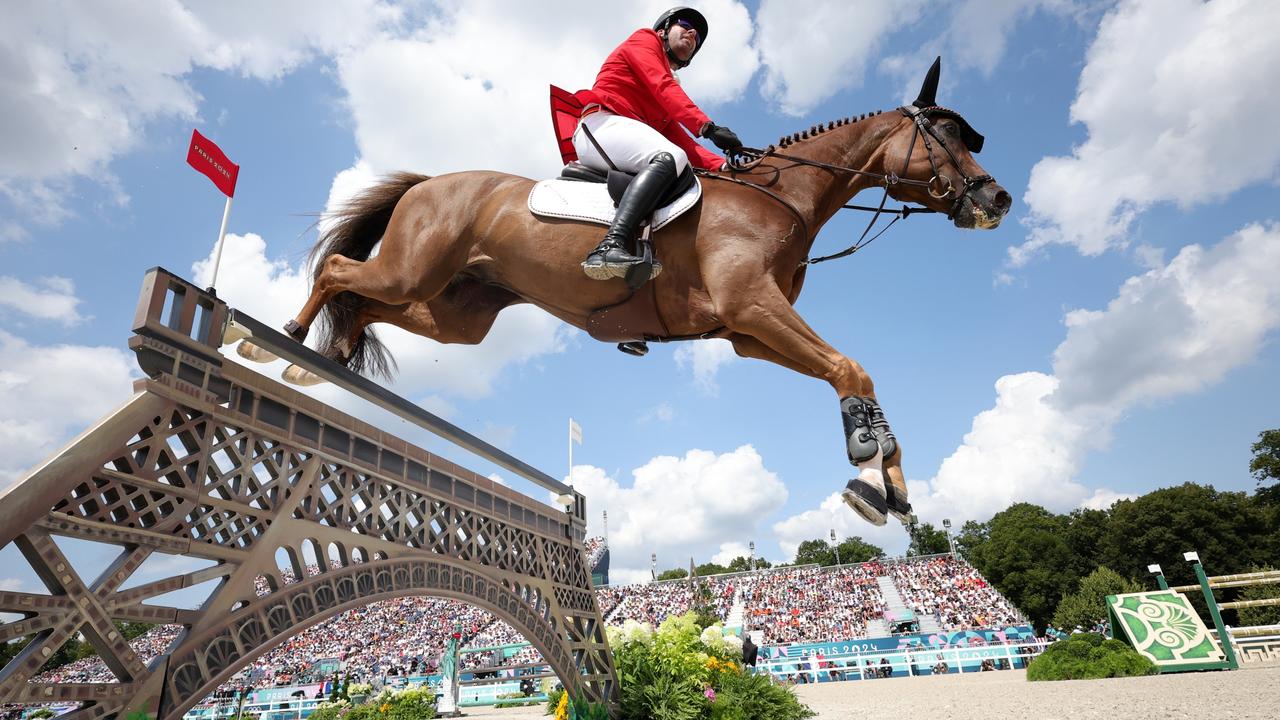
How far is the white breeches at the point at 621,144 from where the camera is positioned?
10.2 ft

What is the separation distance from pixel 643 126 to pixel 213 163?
2068 millimetres

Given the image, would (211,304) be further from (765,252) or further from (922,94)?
(922,94)

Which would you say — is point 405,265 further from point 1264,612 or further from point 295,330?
point 1264,612

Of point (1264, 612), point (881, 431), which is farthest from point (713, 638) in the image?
point (1264, 612)

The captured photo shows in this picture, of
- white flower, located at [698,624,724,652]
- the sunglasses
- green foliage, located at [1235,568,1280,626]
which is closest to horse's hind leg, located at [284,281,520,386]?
the sunglasses

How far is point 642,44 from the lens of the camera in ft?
10.7

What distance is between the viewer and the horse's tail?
12.5 ft

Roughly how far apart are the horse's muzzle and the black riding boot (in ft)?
4.40

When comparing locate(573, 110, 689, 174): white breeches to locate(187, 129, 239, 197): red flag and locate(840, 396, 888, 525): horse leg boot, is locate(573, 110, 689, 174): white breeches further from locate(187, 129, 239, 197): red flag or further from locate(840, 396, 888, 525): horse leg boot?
locate(187, 129, 239, 197): red flag

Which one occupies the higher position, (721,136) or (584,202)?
(721,136)

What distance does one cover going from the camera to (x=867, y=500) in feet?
7.61

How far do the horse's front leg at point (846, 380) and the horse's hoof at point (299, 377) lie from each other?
2.33m

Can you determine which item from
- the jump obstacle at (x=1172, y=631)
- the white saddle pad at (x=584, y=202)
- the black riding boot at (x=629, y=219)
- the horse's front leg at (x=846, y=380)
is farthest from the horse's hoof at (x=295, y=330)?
the jump obstacle at (x=1172, y=631)

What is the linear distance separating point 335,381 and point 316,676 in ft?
82.0
